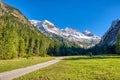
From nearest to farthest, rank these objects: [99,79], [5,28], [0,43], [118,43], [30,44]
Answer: [99,79], [0,43], [5,28], [118,43], [30,44]

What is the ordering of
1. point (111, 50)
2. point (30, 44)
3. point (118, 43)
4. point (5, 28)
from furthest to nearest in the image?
1. point (111, 50)
2. point (30, 44)
3. point (118, 43)
4. point (5, 28)

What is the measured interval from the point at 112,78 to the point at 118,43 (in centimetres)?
8957

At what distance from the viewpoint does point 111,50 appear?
197 m

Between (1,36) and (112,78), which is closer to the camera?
(112,78)

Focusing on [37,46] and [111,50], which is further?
[111,50]

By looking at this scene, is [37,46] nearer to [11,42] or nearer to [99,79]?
[11,42]

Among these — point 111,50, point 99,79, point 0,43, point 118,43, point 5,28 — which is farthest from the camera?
point 111,50

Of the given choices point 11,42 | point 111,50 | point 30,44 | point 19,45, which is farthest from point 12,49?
point 111,50

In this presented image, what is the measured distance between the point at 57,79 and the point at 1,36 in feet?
230

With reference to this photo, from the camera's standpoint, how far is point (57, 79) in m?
24.9

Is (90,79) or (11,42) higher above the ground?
(11,42)

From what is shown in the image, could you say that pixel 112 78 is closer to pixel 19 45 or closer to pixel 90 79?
pixel 90 79

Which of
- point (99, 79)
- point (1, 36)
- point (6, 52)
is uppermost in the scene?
point (1, 36)

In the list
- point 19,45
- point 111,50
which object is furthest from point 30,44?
point 111,50
